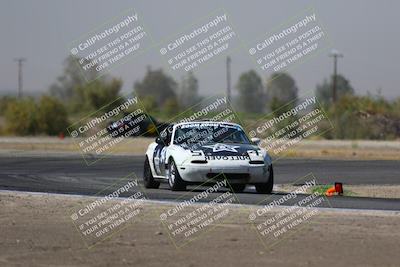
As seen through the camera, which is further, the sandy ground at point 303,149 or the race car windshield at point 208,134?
the sandy ground at point 303,149

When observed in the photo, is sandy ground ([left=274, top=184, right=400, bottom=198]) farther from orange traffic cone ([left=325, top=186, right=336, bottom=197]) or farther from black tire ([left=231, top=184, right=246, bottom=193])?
black tire ([left=231, top=184, right=246, bottom=193])

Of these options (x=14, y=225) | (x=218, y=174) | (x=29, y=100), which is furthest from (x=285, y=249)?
(x=29, y=100)

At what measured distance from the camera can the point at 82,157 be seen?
3734 centimetres

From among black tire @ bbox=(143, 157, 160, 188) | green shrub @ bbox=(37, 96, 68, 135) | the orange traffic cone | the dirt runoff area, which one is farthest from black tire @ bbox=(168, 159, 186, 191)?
green shrub @ bbox=(37, 96, 68, 135)

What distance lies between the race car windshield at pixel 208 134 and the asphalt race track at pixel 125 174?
103 cm

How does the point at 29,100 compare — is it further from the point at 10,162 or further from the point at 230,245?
the point at 230,245

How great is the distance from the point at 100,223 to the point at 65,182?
946 cm

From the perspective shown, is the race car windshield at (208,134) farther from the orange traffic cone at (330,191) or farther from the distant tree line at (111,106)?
the distant tree line at (111,106)

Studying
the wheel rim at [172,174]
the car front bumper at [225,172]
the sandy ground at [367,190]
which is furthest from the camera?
the sandy ground at [367,190]

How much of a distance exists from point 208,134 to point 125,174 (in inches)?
273

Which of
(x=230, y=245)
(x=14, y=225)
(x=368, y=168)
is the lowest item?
(x=368, y=168)

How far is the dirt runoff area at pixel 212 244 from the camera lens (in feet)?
34.1

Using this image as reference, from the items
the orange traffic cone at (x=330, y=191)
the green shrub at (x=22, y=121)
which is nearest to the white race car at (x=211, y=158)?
the orange traffic cone at (x=330, y=191)

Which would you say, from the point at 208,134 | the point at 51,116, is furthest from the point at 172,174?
the point at 51,116
